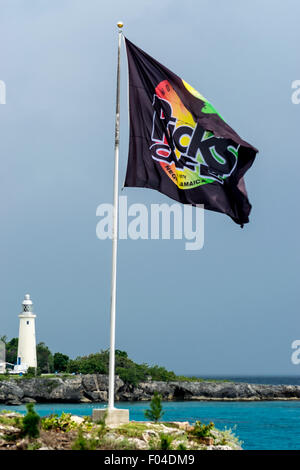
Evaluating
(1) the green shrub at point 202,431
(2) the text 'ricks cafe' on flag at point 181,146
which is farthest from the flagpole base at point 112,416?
(2) the text 'ricks cafe' on flag at point 181,146

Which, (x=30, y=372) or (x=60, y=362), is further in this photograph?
(x=60, y=362)

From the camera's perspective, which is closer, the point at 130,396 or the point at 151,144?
the point at 151,144

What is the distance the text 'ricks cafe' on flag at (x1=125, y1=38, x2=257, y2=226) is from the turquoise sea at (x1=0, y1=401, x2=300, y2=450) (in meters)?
37.2

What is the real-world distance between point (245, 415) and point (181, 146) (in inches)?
3124

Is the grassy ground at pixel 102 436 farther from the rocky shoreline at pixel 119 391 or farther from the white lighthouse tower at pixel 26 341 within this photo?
the white lighthouse tower at pixel 26 341

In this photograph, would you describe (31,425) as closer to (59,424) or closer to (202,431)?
(59,424)

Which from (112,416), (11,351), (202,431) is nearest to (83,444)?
(112,416)

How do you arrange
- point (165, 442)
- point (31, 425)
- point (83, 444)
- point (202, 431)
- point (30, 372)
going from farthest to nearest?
point (30, 372)
point (202, 431)
point (165, 442)
point (31, 425)
point (83, 444)

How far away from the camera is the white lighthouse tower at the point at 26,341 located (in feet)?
347

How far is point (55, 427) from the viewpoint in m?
18.1

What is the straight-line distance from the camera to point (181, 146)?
70.3ft

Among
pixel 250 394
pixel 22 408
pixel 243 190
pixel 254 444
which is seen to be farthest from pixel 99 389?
pixel 243 190
